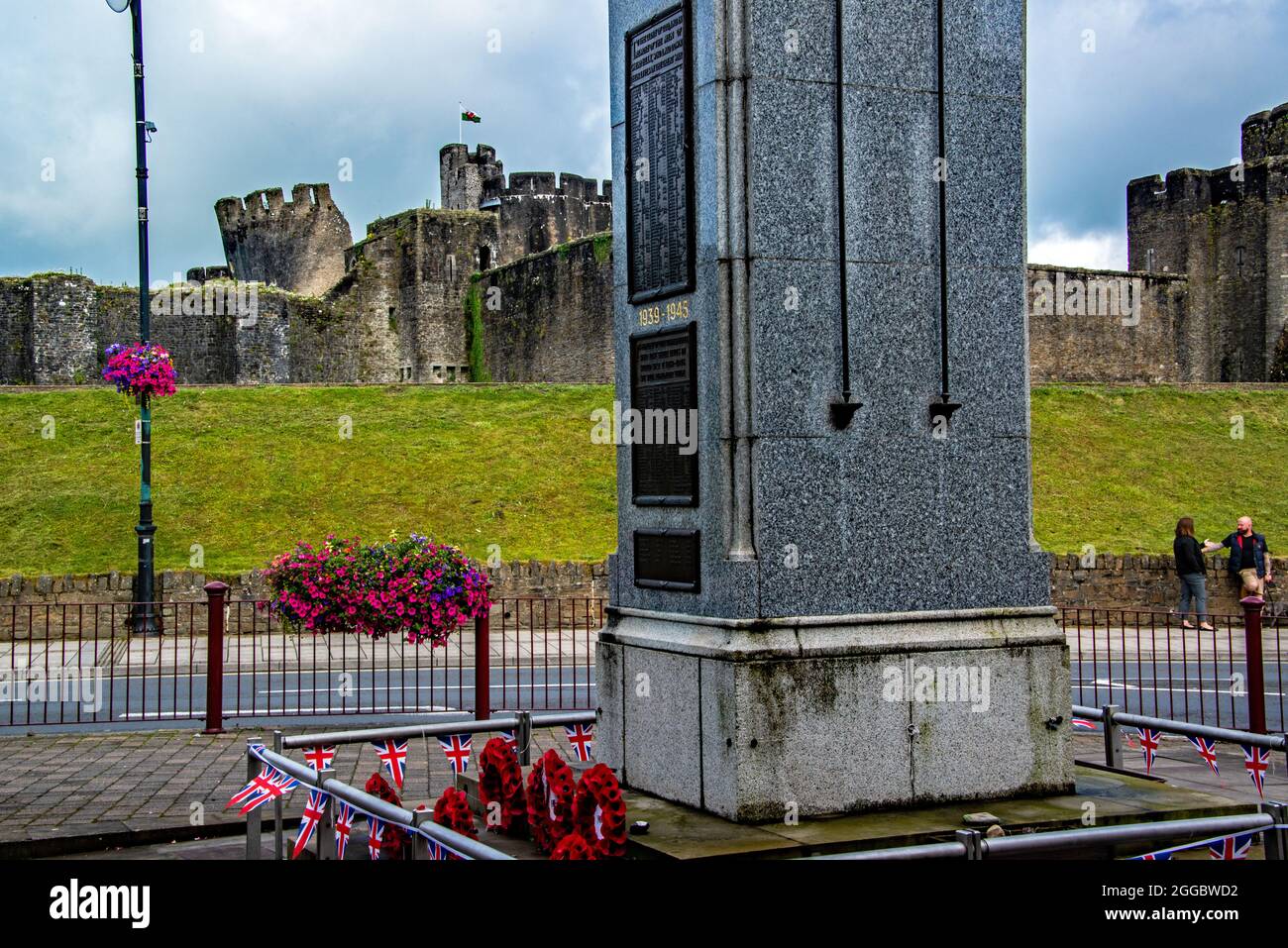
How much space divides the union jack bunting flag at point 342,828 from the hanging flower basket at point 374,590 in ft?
19.3

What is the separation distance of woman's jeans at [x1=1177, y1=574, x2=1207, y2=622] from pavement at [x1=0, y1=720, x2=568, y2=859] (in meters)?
13.0

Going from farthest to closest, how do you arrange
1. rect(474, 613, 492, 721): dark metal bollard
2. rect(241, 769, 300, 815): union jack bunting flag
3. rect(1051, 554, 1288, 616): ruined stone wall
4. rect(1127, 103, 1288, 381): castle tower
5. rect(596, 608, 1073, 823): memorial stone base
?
rect(1127, 103, 1288, 381): castle tower → rect(1051, 554, 1288, 616): ruined stone wall → rect(474, 613, 492, 721): dark metal bollard → rect(241, 769, 300, 815): union jack bunting flag → rect(596, 608, 1073, 823): memorial stone base

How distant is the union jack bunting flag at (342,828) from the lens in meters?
6.79

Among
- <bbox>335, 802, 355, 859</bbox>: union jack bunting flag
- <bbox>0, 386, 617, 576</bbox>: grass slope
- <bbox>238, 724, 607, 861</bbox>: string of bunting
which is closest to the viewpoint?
<bbox>238, 724, 607, 861</bbox>: string of bunting

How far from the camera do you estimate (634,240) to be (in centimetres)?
827

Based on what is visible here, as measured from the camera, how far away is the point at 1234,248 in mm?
53719

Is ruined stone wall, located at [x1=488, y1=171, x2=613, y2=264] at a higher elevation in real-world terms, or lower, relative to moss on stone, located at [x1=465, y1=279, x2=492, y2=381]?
higher

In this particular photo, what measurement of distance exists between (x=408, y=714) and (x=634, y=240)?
287 inches

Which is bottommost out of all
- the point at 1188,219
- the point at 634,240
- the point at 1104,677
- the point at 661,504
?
the point at 1104,677

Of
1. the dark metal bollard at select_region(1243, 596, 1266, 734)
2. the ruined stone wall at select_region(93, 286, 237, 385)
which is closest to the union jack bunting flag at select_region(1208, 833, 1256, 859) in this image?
the dark metal bollard at select_region(1243, 596, 1266, 734)

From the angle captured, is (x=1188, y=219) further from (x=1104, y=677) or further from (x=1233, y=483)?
(x=1104, y=677)

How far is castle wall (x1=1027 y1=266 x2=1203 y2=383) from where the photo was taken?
4825cm

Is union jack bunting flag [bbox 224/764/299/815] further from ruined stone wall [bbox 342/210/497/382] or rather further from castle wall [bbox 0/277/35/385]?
ruined stone wall [bbox 342/210/497/382]
